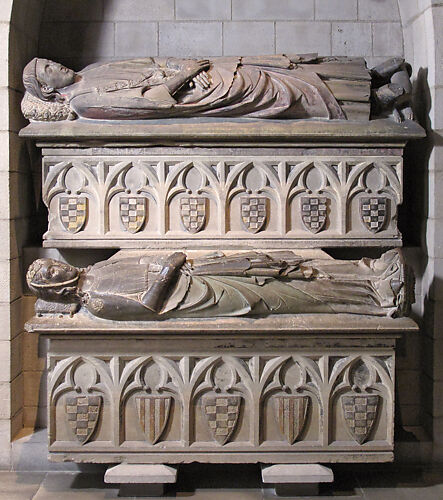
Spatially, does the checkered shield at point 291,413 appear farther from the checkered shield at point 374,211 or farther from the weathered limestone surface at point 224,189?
the checkered shield at point 374,211

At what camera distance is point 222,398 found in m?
3.51

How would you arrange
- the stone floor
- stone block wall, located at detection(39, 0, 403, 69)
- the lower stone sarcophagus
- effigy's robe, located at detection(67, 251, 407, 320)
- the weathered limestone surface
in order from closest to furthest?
effigy's robe, located at detection(67, 251, 407, 320), the lower stone sarcophagus, the stone floor, the weathered limestone surface, stone block wall, located at detection(39, 0, 403, 69)

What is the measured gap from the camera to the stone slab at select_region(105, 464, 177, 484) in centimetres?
351

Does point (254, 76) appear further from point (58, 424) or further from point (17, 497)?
point (17, 497)

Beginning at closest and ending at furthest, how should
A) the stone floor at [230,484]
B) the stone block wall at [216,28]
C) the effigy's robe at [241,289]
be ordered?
the effigy's robe at [241,289] → the stone floor at [230,484] → the stone block wall at [216,28]

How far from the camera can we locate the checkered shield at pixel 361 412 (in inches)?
138

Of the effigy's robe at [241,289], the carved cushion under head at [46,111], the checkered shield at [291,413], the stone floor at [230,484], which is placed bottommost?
the stone floor at [230,484]

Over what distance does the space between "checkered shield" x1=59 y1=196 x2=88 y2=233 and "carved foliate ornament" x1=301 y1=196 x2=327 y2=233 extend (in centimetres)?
133

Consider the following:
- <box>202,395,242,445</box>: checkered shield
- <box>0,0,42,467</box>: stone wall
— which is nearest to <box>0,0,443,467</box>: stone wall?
<box>0,0,42,467</box>: stone wall

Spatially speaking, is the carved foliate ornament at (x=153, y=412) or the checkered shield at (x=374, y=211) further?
the checkered shield at (x=374, y=211)

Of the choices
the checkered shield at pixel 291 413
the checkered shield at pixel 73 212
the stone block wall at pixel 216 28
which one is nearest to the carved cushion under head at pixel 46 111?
the checkered shield at pixel 73 212

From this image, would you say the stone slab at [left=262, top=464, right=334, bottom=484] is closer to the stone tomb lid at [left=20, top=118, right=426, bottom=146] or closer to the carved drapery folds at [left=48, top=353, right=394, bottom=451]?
the carved drapery folds at [left=48, top=353, right=394, bottom=451]

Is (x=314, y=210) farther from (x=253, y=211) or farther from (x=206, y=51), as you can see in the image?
(x=206, y=51)

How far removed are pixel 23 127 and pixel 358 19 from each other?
235 centimetres
